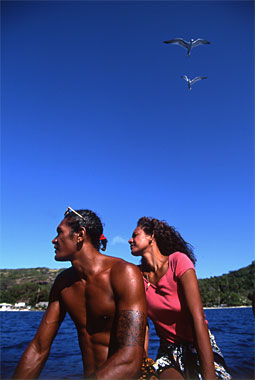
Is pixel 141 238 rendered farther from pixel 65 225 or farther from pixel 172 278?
pixel 65 225

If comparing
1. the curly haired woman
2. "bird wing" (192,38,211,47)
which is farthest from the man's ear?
"bird wing" (192,38,211,47)

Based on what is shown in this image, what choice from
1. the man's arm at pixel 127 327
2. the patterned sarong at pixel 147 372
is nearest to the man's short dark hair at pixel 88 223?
the man's arm at pixel 127 327

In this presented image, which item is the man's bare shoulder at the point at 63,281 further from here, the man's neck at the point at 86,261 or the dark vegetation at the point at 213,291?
the dark vegetation at the point at 213,291

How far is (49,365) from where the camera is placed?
419 inches

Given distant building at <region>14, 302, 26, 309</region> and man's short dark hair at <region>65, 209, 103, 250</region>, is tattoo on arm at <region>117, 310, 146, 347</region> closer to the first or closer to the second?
man's short dark hair at <region>65, 209, 103, 250</region>

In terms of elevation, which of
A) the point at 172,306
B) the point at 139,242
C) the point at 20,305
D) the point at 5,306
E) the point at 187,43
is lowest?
the point at 5,306

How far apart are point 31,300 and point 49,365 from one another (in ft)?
445

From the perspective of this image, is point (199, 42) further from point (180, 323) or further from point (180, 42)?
point (180, 323)

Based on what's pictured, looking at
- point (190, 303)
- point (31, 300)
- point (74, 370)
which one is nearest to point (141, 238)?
point (190, 303)

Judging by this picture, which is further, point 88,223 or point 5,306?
point 5,306

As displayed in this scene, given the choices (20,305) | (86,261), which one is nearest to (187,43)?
(86,261)

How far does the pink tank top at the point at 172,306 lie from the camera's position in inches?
102

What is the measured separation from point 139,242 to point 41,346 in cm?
145

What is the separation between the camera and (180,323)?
262 cm
